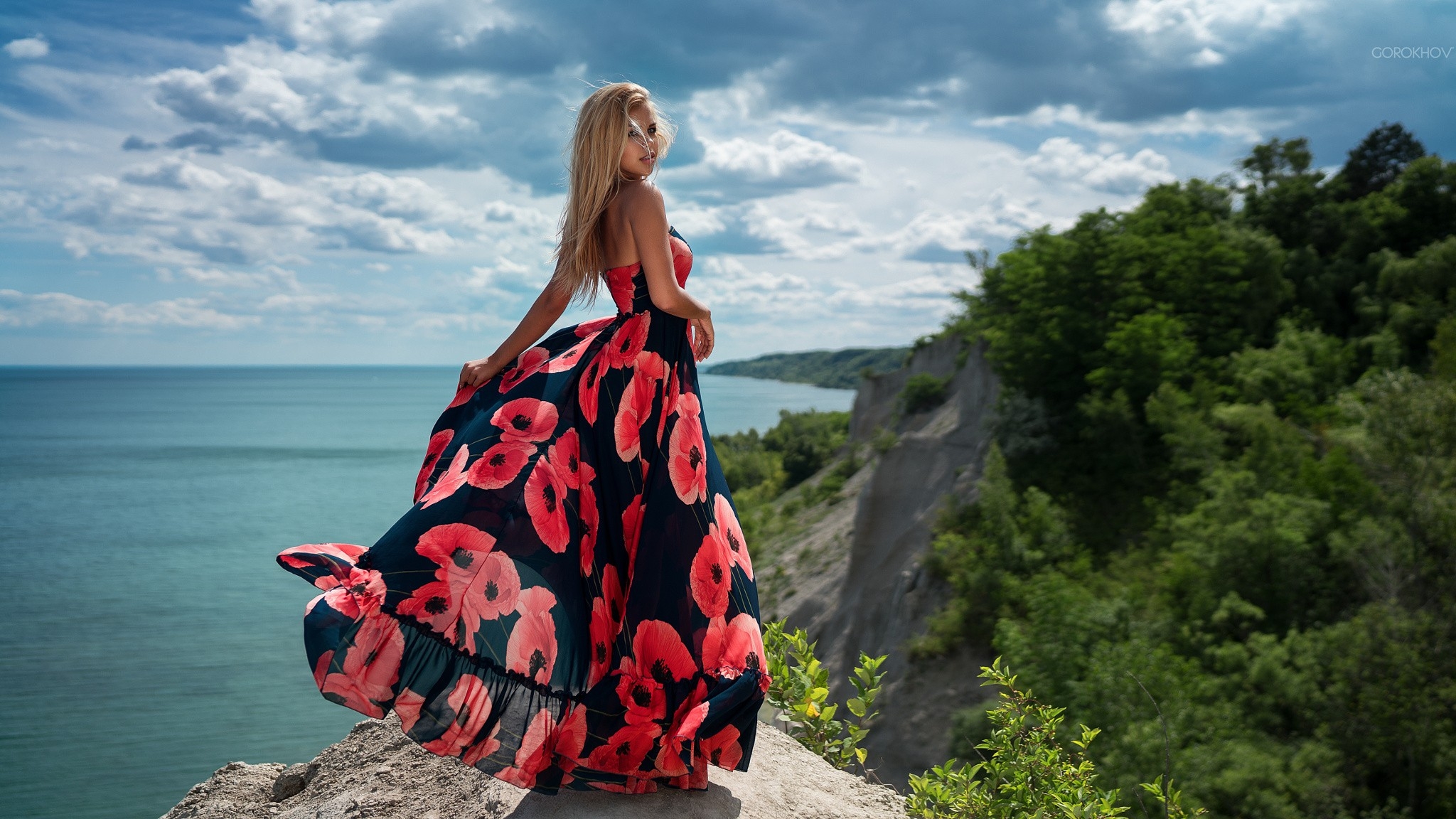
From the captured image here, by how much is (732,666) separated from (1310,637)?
795 inches

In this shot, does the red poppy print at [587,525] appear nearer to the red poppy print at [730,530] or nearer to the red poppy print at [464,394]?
the red poppy print at [730,530]

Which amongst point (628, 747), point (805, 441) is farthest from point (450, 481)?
point (805, 441)

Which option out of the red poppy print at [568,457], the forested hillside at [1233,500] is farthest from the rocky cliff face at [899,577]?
the red poppy print at [568,457]

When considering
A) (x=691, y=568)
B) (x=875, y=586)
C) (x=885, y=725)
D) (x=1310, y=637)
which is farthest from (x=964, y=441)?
(x=691, y=568)

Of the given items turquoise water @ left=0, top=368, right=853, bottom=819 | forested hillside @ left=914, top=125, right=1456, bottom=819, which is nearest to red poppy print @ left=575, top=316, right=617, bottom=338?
forested hillside @ left=914, top=125, right=1456, bottom=819

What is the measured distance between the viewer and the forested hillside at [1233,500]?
1706cm

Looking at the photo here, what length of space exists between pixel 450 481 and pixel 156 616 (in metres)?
39.0

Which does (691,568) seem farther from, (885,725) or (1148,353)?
(1148,353)

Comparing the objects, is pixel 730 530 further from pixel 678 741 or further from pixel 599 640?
pixel 678 741

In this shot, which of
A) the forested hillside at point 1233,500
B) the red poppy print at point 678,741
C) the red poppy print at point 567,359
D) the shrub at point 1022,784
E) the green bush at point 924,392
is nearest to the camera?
the red poppy print at point 678,741

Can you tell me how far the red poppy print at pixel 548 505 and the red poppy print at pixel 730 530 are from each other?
1.82 ft

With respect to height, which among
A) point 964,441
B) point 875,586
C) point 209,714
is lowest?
point 209,714

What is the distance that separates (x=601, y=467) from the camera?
10.8 feet

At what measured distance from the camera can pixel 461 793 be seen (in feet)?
11.6
